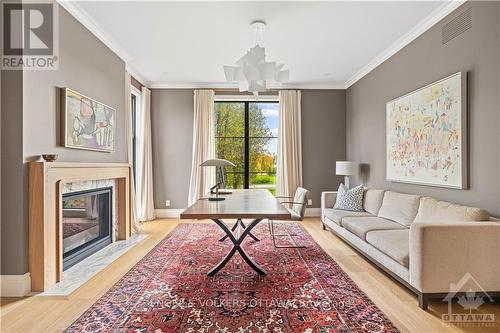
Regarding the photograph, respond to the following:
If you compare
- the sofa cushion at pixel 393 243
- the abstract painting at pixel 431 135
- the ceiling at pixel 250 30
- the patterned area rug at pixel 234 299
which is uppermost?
the ceiling at pixel 250 30

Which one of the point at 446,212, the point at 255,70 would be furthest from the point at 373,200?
the point at 255,70

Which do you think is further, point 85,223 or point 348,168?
point 348,168

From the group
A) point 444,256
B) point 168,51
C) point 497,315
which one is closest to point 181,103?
point 168,51

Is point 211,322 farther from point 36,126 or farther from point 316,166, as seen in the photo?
point 316,166

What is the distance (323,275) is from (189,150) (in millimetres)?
4386

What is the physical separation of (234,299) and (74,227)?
2223mm

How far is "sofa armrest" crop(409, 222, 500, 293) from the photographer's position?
2.37 metres

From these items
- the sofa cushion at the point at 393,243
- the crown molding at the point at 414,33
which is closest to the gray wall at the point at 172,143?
the crown molding at the point at 414,33

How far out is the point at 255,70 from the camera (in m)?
3.37

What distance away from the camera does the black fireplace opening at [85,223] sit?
11.0ft

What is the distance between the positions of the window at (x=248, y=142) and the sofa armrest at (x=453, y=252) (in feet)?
15.1

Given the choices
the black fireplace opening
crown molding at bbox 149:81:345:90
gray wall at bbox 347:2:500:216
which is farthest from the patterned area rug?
crown molding at bbox 149:81:345:90

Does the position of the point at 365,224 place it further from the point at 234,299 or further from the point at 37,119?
the point at 37,119

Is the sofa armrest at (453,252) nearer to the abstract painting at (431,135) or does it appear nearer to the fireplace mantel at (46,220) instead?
the abstract painting at (431,135)
